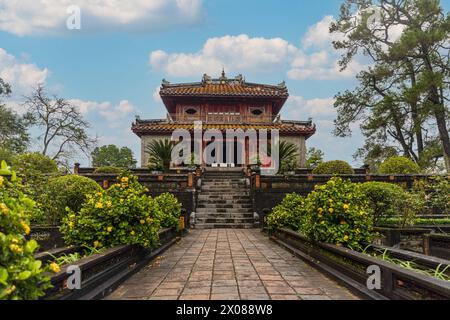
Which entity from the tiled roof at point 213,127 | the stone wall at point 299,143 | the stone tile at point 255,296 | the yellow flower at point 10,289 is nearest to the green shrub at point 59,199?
the stone tile at point 255,296

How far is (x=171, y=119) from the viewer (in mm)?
26516

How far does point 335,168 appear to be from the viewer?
1864 cm

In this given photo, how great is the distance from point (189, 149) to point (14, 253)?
2346 centimetres

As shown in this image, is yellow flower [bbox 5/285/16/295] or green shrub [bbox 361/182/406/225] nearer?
yellow flower [bbox 5/285/16/295]

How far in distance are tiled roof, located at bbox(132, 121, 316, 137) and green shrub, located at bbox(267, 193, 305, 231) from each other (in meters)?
15.4

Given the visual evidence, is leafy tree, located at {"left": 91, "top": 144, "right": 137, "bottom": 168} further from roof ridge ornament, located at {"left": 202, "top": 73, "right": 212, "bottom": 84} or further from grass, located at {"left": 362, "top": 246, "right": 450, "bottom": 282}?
grass, located at {"left": 362, "top": 246, "right": 450, "bottom": 282}

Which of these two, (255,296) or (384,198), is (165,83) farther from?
(255,296)

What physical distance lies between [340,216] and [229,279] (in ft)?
6.73

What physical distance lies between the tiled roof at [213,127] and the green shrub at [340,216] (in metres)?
19.4

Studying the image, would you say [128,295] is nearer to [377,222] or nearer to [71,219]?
[71,219]

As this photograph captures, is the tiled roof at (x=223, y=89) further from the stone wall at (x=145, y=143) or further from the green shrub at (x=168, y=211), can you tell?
the green shrub at (x=168, y=211)

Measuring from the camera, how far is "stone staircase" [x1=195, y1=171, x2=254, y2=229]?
14.6m

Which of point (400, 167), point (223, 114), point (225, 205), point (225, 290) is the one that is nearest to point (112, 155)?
point (223, 114)

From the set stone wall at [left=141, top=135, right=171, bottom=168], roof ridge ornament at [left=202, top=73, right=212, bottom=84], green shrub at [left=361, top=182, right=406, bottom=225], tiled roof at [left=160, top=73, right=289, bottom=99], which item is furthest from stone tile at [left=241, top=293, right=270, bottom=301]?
roof ridge ornament at [left=202, top=73, right=212, bottom=84]
